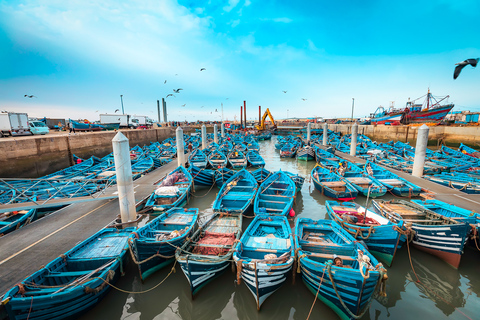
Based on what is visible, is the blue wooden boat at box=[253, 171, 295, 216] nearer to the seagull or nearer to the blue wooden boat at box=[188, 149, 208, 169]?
the blue wooden boat at box=[188, 149, 208, 169]

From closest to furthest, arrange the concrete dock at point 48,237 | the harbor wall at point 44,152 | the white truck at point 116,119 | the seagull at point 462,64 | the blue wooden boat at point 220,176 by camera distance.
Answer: the concrete dock at point 48,237, the seagull at point 462,64, the blue wooden boat at point 220,176, the harbor wall at point 44,152, the white truck at point 116,119

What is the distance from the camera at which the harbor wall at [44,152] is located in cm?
1998

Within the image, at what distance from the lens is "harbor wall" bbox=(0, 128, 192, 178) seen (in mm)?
19984

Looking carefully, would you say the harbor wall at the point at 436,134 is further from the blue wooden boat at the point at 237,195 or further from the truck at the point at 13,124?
the truck at the point at 13,124

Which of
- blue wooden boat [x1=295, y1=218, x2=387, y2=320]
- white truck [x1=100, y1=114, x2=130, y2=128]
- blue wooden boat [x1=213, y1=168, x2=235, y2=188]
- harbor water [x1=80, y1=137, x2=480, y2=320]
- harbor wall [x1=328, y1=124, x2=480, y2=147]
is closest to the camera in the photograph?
blue wooden boat [x1=295, y1=218, x2=387, y2=320]

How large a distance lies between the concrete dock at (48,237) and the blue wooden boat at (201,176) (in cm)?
502

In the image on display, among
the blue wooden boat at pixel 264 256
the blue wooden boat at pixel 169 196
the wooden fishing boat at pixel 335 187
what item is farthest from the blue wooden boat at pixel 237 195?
the wooden fishing boat at pixel 335 187

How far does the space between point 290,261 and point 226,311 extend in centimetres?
293

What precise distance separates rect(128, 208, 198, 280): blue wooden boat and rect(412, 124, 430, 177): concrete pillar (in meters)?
20.2

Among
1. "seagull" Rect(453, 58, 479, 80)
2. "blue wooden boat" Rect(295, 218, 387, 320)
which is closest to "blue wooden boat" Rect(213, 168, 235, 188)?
"blue wooden boat" Rect(295, 218, 387, 320)

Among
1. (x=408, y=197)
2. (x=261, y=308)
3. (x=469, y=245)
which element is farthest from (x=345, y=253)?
(x=408, y=197)

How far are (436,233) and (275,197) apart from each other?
7896 millimetres

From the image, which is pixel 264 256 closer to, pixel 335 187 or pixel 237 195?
pixel 237 195

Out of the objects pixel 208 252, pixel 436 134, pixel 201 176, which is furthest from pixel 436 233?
pixel 436 134
